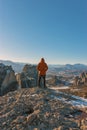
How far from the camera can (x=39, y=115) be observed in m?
14.7

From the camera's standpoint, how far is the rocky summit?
13391 mm

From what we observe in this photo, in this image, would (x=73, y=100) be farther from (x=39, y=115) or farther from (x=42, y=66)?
(x=39, y=115)

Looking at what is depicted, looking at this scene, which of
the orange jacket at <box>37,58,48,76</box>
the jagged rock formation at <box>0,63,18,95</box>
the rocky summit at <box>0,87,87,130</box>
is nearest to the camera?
the rocky summit at <box>0,87,87,130</box>

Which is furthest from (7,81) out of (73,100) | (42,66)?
(73,100)

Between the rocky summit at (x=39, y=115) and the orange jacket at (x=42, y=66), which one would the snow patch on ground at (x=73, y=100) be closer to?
the rocky summit at (x=39, y=115)

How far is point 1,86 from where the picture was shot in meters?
48.6

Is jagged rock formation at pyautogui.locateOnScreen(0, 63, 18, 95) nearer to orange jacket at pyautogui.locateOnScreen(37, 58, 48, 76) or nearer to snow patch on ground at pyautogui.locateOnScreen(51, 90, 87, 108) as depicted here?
orange jacket at pyautogui.locateOnScreen(37, 58, 48, 76)

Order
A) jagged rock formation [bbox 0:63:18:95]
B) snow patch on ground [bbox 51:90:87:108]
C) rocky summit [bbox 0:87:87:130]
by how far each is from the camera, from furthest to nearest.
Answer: jagged rock formation [bbox 0:63:18:95], snow patch on ground [bbox 51:90:87:108], rocky summit [bbox 0:87:87:130]

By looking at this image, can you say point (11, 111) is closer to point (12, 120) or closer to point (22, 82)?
point (12, 120)

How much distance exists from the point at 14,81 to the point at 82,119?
126 feet

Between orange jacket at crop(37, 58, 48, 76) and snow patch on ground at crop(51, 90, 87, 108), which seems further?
orange jacket at crop(37, 58, 48, 76)

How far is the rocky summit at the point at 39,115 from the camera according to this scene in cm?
1339

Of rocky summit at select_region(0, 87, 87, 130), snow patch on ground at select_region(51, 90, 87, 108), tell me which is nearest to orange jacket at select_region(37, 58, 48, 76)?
snow patch on ground at select_region(51, 90, 87, 108)

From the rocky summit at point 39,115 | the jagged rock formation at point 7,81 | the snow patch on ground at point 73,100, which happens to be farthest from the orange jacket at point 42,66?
the jagged rock formation at point 7,81
